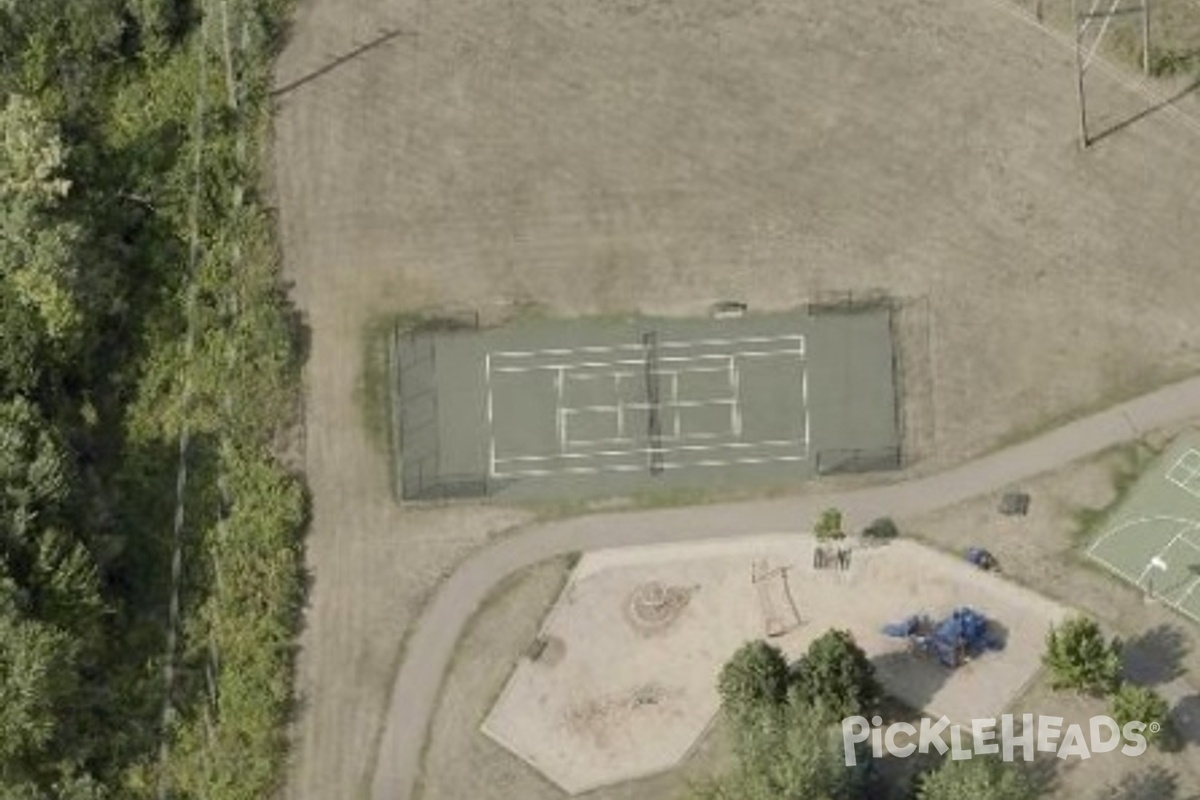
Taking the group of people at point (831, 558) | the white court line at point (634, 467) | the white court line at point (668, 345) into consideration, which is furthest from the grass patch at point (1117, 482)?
the white court line at point (668, 345)

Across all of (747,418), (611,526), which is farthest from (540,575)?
(747,418)

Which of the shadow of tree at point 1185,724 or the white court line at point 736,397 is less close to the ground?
the white court line at point 736,397

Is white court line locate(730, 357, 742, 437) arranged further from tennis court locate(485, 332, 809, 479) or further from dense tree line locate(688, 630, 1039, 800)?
dense tree line locate(688, 630, 1039, 800)

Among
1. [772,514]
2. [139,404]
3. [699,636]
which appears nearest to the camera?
[699,636]

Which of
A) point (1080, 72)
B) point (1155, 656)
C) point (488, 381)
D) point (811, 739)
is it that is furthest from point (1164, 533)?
point (488, 381)

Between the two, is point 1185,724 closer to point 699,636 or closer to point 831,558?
point 831,558

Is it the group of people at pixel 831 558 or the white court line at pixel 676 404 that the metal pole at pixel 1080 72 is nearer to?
the white court line at pixel 676 404

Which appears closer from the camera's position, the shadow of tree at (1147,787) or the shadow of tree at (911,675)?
the shadow of tree at (1147,787)

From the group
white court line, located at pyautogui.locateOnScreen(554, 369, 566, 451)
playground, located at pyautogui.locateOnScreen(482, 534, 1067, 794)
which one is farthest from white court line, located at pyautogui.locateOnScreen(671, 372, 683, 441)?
playground, located at pyautogui.locateOnScreen(482, 534, 1067, 794)
